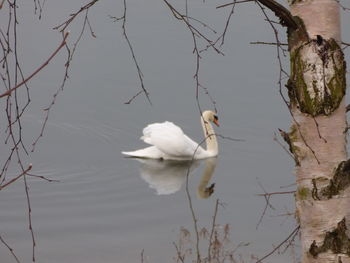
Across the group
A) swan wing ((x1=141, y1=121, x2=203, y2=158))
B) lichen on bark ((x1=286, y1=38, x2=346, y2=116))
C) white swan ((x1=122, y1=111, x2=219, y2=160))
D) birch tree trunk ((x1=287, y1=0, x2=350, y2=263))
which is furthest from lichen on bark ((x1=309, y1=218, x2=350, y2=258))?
swan wing ((x1=141, y1=121, x2=203, y2=158))

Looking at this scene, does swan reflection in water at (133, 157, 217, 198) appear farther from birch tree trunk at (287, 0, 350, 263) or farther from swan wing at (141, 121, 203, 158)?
birch tree trunk at (287, 0, 350, 263)

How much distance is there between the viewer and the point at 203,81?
37.9 ft

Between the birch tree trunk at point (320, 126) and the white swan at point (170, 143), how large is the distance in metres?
7.04

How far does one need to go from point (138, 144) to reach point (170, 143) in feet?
1.72

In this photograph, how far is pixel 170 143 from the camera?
979 centimetres

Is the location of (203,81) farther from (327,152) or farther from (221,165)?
(327,152)

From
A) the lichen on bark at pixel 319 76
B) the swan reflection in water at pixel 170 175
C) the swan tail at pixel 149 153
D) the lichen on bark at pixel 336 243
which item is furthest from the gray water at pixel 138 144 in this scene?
the lichen on bark at pixel 319 76

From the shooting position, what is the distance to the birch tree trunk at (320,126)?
224 centimetres

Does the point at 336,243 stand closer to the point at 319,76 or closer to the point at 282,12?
the point at 319,76

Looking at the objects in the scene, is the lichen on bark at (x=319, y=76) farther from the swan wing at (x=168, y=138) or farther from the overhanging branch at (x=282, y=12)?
the swan wing at (x=168, y=138)

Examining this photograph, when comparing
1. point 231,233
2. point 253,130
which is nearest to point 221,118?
point 253,130

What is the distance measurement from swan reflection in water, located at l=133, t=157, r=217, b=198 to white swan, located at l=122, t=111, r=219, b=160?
73mm

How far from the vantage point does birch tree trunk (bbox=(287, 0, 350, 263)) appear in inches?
88.2

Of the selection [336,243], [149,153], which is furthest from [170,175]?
[336,243]
